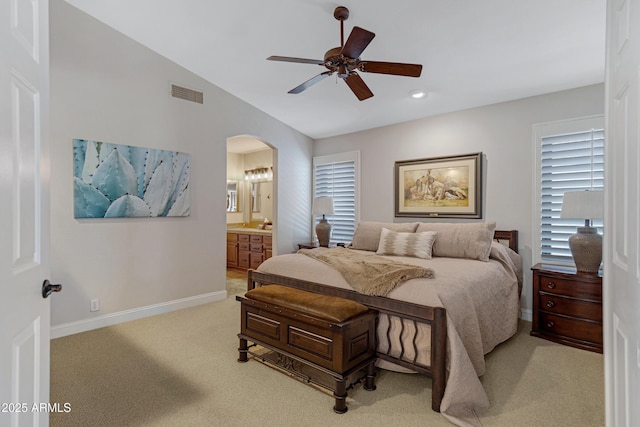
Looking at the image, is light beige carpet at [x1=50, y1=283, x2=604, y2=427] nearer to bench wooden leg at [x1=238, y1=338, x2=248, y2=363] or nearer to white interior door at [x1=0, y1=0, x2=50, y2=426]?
bench wooden leg at [x1=238, y1=338, x2=248, y2=363]

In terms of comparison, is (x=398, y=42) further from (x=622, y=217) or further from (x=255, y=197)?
(x=255, y=197)

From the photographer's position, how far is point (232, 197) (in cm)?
768

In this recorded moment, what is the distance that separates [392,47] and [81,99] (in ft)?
10.3

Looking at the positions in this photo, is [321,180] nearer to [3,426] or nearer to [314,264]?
[314,264]

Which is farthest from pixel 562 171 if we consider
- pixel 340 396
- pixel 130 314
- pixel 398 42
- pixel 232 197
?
pixel 232 197

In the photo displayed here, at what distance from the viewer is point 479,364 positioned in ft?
7.80

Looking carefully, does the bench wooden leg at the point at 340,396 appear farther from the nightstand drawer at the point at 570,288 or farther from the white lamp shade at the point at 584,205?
the white lamp shade at the point at 584,205

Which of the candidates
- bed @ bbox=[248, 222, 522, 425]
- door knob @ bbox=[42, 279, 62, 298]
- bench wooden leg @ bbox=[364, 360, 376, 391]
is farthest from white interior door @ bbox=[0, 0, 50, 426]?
bed @ bbox=[248, 222, 522, 425]

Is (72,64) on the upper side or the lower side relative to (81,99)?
upper

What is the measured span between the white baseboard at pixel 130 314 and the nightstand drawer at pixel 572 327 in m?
3.82

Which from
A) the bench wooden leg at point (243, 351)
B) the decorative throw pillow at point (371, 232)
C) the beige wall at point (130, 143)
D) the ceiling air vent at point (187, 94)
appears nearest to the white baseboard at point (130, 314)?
the beige wall at point (130, 143)

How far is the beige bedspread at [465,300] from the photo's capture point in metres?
2.10

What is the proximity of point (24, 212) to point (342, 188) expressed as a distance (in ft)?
15.6

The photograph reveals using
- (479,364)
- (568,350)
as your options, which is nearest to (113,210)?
(479,364)
